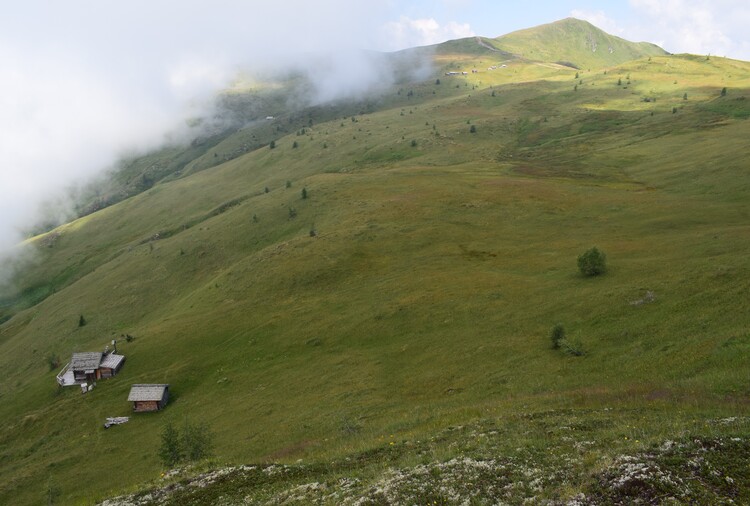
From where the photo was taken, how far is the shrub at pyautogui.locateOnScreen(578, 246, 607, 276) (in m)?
59.6

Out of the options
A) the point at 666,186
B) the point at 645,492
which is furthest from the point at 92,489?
the point at 666,186

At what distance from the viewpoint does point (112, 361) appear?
74.1 metres

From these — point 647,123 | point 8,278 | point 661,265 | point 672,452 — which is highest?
point 647,123

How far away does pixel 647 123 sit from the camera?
6378 inches

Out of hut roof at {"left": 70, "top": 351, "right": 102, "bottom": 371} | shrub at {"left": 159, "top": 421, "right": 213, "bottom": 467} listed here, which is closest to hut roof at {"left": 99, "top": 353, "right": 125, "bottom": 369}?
hut roof at {"left": 70, "top": 351, "right": 102, "bottom": 371}

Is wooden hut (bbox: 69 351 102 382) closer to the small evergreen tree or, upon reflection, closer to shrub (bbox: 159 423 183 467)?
the small evergreen tree

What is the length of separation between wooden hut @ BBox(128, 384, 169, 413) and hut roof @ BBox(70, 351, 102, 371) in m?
14.5

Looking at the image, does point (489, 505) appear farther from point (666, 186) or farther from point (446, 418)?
point (666, 186)

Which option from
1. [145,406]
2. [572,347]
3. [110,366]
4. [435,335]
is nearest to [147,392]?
[145,406]

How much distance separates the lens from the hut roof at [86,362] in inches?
2864

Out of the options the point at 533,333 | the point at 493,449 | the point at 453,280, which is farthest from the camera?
the point at 453,280

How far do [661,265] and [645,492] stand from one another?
5053cm

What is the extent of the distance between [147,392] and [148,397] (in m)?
0.82

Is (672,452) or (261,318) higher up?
(672,452)
